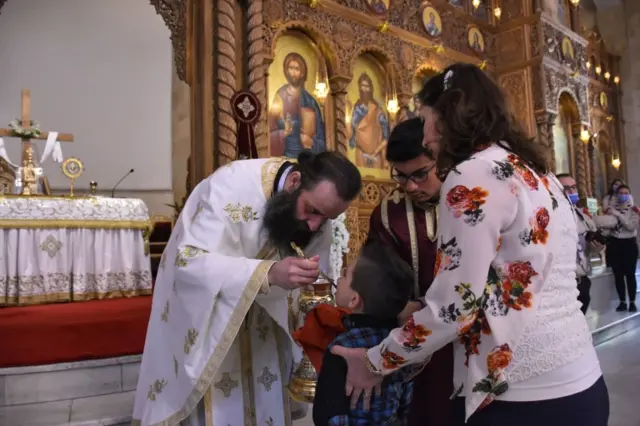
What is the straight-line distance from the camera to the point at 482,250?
1095mm

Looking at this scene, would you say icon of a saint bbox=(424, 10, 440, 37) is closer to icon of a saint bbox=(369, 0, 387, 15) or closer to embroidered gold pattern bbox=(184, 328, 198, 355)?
icon of a saint bbox=(369, 0, 387, 15)

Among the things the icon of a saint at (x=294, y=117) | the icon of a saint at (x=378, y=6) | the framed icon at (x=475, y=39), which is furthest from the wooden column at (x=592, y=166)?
the icon of a saint at (x=294, y=117)

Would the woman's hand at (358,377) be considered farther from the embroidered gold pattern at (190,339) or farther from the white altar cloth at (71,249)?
the white altar cloth at (71,249)

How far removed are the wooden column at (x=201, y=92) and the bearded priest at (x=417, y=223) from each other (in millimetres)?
4171

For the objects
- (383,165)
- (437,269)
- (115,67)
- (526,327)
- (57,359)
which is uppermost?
(115,67)

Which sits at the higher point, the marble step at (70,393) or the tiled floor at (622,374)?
Answer: the marble step at (70,393)

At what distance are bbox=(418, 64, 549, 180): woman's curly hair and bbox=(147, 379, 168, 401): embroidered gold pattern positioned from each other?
131cm

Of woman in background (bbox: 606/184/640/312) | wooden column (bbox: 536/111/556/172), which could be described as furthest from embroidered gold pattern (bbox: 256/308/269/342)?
wooden column (bbox: 536/111/556/172)

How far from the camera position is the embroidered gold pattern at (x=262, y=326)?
6.97ft

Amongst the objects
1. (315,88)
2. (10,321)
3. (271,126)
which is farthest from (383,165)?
(10,321)

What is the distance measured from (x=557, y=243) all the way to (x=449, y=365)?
633 mm

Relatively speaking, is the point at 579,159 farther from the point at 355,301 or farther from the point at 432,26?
the point at 355,301

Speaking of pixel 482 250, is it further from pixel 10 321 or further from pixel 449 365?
pixel 10 321

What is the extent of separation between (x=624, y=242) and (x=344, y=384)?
676cm
